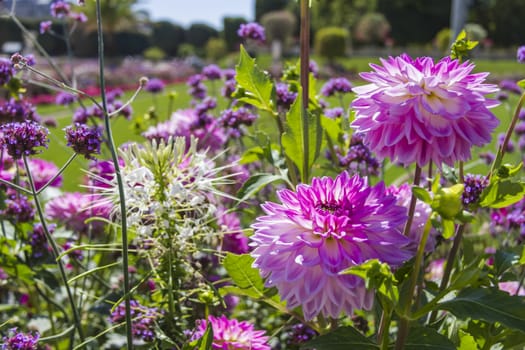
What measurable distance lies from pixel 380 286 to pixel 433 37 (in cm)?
3651

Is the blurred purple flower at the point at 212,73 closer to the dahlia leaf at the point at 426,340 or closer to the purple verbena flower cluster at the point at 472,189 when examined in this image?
the purple verbena flower cluster at the point at 472,189

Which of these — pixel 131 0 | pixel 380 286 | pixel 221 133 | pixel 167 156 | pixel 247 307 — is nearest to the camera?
pixel 380 286

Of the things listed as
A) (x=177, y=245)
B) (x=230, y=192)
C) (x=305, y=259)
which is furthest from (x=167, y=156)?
(x=230, y=192)

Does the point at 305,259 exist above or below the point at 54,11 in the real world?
below

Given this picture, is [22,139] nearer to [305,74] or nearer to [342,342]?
[305,74]

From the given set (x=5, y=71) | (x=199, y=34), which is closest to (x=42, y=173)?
(x=5, y=71)

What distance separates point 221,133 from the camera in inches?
82.5

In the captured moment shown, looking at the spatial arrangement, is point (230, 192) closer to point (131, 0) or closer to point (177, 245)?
point (177, 245)

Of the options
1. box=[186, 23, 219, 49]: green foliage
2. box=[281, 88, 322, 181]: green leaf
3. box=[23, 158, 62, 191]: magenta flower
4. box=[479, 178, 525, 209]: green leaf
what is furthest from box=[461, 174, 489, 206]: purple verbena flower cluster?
box=[186, 23, 219, 49]: green foliage

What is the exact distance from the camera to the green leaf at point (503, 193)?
833 mm

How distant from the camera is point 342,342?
916 mm

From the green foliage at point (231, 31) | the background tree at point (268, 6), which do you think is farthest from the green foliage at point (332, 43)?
the background tree at point (268, 6)

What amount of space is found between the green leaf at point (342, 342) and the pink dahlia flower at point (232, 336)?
0.18 meters

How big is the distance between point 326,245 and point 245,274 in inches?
9.2
